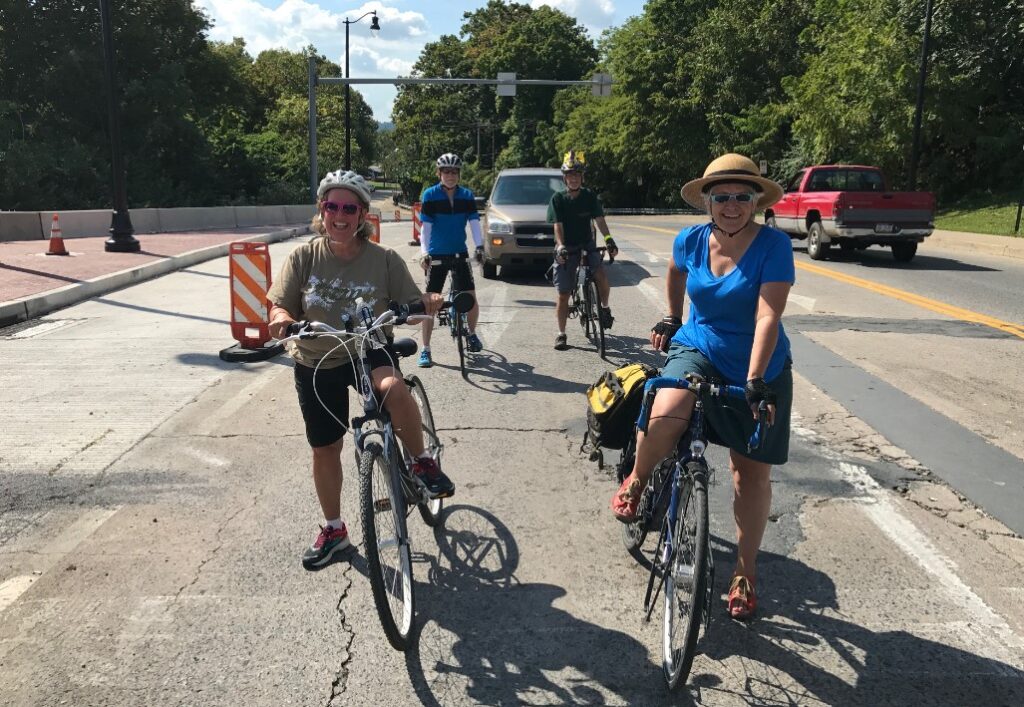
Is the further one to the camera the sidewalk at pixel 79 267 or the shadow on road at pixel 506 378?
the sidewalk at pixel 79 267

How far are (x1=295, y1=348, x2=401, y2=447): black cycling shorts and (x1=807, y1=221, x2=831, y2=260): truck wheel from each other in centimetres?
1541

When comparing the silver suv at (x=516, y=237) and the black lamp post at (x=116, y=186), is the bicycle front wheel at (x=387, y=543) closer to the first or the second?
the silver suv at (x=516, y=237)

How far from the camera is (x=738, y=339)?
3.37 m

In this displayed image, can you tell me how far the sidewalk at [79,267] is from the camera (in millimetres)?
11203

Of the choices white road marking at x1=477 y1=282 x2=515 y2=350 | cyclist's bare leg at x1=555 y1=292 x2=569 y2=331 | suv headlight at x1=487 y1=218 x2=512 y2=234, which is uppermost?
suv headlight at x1=487 y1=218 x2=512 y2=234

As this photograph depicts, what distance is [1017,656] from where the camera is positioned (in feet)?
10.6

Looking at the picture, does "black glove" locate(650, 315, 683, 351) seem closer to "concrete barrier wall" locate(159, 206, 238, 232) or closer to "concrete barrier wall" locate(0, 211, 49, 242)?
"concrete barrier wall" locate(0, 211, 49, 242)

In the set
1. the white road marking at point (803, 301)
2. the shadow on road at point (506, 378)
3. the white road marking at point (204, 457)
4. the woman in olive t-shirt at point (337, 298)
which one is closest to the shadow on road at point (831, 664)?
the woman in olive t-shirt at point (337, 298)

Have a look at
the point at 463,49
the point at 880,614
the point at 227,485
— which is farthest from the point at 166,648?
the point at 463,49

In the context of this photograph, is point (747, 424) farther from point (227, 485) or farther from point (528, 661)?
point (227, 485)

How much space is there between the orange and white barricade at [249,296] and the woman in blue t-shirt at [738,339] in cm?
591

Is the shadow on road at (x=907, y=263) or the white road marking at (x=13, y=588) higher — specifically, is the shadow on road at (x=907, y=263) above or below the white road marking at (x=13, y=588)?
above

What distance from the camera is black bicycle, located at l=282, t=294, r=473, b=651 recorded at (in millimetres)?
3238

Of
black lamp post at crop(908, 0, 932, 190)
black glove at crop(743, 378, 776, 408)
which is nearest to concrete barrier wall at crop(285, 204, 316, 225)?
black lamp post at crop(908, 0, 932, 190)
